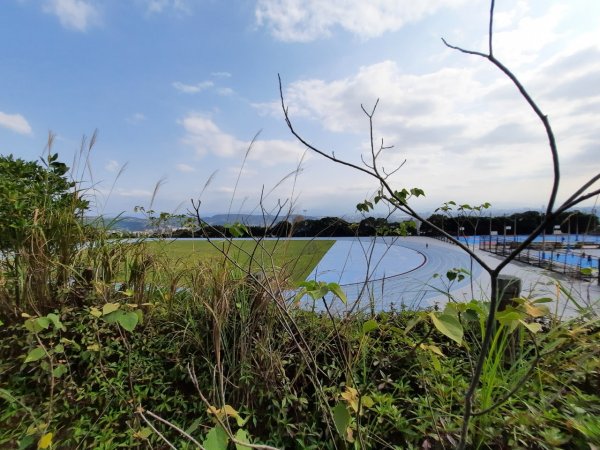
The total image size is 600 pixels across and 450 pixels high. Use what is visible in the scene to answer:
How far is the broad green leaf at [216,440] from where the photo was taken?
0.64 meters

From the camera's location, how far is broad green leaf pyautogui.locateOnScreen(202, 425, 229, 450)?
640 mm

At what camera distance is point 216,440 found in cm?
66

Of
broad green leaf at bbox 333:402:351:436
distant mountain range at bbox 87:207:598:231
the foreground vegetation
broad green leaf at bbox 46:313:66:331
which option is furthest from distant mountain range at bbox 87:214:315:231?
broad green leaf at bbox 333:402:351:436

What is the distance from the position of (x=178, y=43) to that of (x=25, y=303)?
4664 mm

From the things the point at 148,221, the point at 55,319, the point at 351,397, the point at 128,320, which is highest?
the point at 148,221

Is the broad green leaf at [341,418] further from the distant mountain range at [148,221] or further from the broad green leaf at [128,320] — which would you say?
the distant mountain range at [148,221]

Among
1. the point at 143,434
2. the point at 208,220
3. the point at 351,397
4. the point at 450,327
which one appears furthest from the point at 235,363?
the point at 450,327

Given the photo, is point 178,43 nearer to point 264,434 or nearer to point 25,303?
point 25,303

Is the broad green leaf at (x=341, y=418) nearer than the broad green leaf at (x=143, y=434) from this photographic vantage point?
Yes

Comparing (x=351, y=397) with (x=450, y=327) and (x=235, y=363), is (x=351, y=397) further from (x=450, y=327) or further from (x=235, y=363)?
(x=235, y=363)

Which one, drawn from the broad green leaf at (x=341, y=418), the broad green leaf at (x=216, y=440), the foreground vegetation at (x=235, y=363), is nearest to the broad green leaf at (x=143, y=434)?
the foreground vegetation at (x=235, y=363)

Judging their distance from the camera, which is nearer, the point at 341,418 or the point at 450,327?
the point at 450,327

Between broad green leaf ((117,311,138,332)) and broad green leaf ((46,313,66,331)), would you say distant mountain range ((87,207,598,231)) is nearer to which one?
broad green leaf ((46,313,66,331))

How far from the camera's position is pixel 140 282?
209cm
